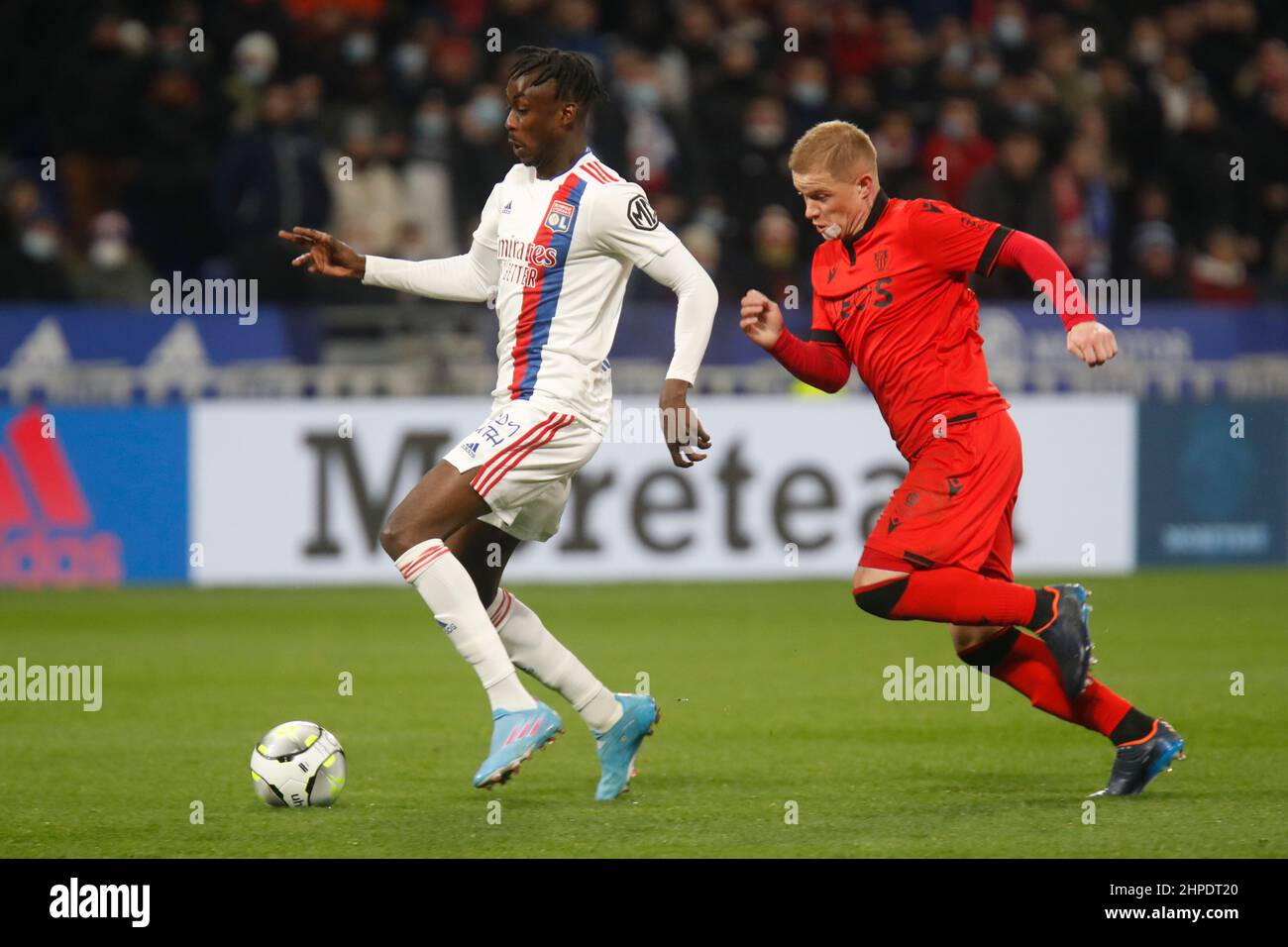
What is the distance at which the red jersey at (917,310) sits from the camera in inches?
241

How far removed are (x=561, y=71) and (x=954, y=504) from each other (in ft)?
5.80

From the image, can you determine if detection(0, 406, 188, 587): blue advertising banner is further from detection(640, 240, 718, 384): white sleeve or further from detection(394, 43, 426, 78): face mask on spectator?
detection(640, 240, 718, 384): white sleeve

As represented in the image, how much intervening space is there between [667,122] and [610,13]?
2338 mm

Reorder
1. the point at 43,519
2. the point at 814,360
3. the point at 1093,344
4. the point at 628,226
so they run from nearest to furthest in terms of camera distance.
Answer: the point at 1093,344, the point at 628,226, the point at 814,360, the point at 43,519

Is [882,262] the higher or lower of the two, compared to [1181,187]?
lower

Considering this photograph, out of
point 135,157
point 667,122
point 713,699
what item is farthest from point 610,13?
point 713,699

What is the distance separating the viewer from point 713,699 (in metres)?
8.66

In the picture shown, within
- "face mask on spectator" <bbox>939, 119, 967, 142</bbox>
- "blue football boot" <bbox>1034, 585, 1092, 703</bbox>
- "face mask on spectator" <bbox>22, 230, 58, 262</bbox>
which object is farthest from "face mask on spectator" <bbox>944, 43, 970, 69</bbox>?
"blue football boot" <bbox>1034, 585, 1092, 703</bbox>

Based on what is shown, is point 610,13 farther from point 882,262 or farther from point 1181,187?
point 882,262

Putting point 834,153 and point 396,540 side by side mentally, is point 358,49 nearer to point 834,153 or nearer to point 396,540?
point 834,153

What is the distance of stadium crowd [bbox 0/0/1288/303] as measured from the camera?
14445 millimetres

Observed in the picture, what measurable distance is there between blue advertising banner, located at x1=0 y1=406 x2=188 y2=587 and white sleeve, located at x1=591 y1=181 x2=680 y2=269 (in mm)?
7102

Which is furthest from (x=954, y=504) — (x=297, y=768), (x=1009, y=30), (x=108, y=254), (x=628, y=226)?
(x=1009, y=30)

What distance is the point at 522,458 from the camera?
19.8 ft
